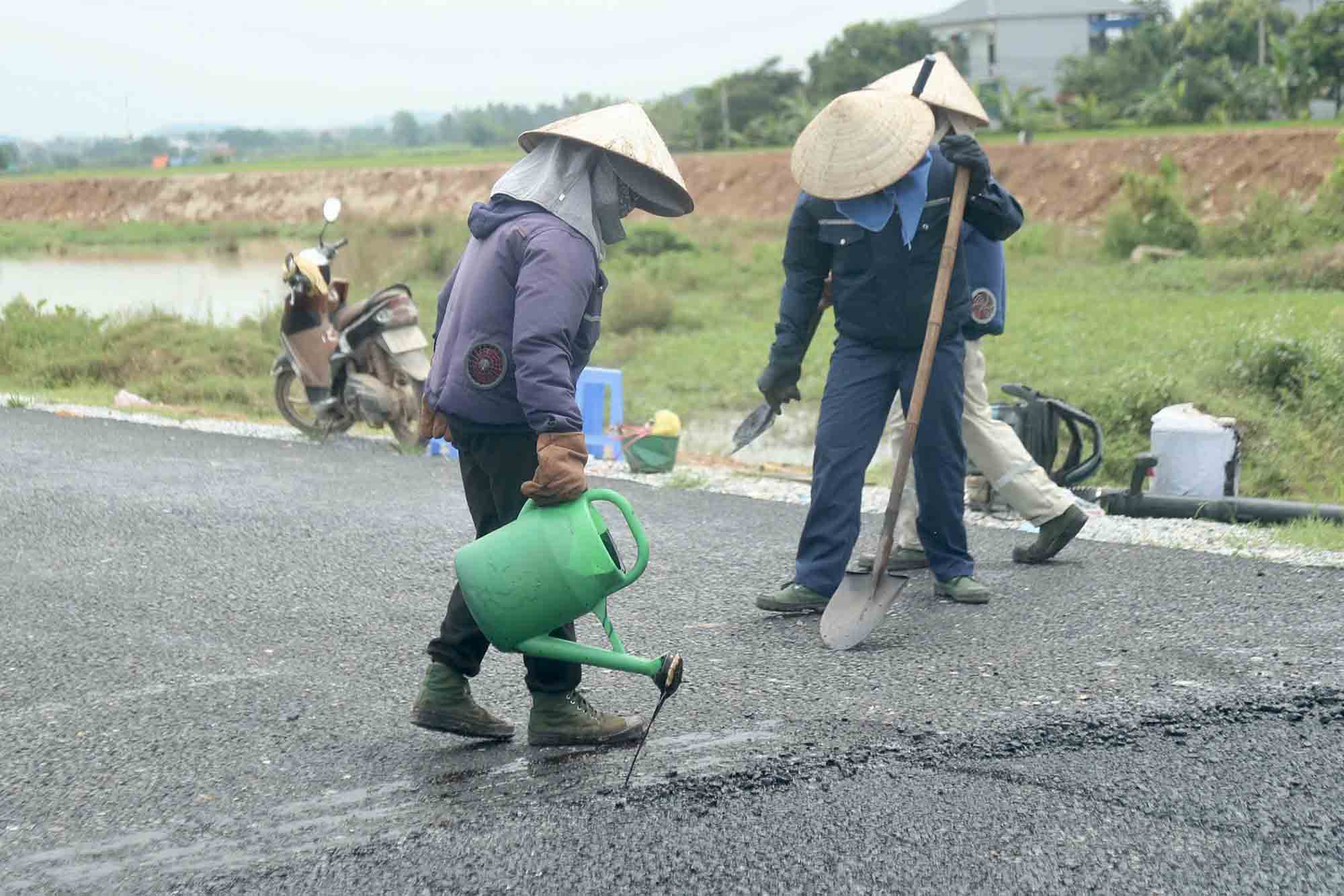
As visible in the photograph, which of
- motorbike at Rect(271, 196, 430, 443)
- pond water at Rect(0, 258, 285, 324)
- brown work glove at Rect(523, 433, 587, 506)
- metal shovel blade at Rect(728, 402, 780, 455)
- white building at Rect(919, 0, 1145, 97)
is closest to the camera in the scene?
brown work glove at Rect(523, 433, 587, 506)

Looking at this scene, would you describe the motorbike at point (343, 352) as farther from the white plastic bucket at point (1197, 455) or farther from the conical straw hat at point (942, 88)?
the white plastic bucket at point (1197, 455)

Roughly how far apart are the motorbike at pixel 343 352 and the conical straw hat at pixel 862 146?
15.2 feet

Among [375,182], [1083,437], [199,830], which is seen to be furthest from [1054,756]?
[375,182]

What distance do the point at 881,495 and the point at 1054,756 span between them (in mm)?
4269

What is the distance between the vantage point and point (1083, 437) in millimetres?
10055

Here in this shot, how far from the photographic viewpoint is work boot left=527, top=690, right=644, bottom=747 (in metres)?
3.77

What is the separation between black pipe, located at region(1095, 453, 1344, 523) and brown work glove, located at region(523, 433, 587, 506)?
14.3 feet

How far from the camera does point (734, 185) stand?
152ft

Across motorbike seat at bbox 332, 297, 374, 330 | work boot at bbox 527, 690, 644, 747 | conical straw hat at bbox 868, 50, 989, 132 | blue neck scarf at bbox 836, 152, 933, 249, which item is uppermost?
conical straw hat at bbox 868, 50, 989, 132

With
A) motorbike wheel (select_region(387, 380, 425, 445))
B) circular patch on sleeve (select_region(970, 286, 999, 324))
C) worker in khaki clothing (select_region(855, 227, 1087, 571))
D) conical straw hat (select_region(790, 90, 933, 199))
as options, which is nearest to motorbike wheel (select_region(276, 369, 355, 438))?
motorbike wheel (select_region(387, 380, 425, 445))

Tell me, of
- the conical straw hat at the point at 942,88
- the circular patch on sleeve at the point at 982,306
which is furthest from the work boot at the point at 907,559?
the conical straw hat at the point at 942,88

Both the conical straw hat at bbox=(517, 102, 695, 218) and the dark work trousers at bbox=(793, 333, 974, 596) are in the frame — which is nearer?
the conical straw hat at bbox=(517, 102, 695, 218)

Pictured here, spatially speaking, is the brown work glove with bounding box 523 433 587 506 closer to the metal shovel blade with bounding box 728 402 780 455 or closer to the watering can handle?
the watering can handle

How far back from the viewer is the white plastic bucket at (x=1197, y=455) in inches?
279
